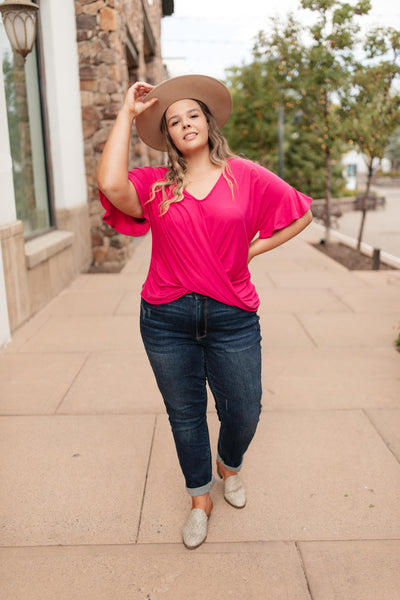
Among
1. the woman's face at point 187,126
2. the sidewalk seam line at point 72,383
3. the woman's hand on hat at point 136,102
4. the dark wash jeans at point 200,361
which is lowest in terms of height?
the sidewalk seam line at point 72,383

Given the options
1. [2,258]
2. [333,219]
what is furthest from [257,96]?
[2,258]

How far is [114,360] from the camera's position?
4.83 m

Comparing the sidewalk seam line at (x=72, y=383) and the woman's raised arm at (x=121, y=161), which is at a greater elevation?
the woman's raised arm at (x=121, y=161)

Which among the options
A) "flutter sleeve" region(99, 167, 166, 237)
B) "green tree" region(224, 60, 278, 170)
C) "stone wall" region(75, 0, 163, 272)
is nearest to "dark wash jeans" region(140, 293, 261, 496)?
"flutter sleeve" region(99, 167, 166, 237)

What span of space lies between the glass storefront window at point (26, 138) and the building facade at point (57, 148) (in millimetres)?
12

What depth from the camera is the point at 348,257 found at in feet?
33.8

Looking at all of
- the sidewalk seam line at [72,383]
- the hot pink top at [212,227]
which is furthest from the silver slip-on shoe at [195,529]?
the sidewalk seam line at [72,383]

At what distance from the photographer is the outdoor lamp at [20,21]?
5.17 metres

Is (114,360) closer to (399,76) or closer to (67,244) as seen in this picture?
(67,244)

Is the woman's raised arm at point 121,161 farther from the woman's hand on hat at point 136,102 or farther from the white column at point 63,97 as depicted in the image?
the white column at point 63,97

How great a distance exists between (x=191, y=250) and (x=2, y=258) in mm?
3474

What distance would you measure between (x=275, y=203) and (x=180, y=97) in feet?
1.91

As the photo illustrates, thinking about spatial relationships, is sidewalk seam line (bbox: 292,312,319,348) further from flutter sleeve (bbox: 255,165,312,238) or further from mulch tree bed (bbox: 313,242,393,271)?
mulch tree bed (bbox: 313,242,393,271)

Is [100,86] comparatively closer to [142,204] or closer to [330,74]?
[330,74]
